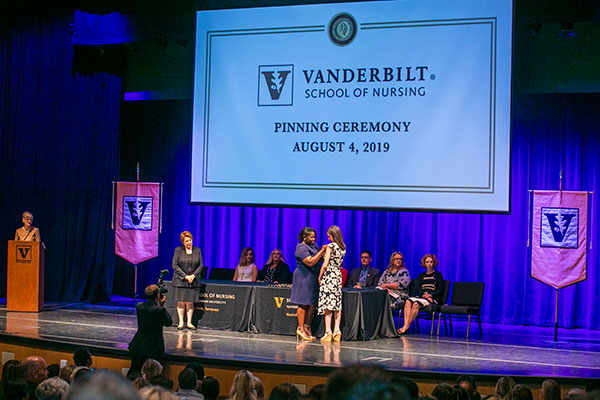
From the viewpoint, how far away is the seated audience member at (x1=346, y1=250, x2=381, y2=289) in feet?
30.8

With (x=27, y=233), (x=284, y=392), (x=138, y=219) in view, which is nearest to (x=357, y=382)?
(x=284, y=392)

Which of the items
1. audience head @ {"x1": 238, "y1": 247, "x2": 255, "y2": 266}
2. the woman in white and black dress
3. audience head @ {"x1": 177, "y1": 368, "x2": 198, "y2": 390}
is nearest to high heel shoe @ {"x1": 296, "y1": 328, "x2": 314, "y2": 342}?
the woman in white and black dress

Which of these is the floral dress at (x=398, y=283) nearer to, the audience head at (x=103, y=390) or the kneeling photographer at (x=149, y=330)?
the kneeling photographer at (x=149, y=330)

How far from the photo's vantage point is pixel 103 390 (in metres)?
1.33

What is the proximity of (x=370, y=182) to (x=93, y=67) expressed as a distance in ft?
16.3

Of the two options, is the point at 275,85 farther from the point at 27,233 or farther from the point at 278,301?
the point at 27,233

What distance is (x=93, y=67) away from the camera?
11.4 meters

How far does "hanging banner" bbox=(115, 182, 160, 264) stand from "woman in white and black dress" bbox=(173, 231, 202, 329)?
7.26 feet

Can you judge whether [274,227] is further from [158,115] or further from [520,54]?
[520,54]

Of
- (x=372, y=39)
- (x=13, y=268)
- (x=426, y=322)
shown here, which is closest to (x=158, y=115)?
(x=13, y=268)

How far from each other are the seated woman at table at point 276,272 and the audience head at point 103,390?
312 inches

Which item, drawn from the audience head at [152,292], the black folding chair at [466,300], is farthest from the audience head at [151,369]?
the black folding chair at [466,300]

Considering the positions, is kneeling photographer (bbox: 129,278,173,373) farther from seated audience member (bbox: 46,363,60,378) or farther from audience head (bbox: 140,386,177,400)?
audience head (bbox: 140,386,177,400)

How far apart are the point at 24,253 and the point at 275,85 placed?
3712 mm
